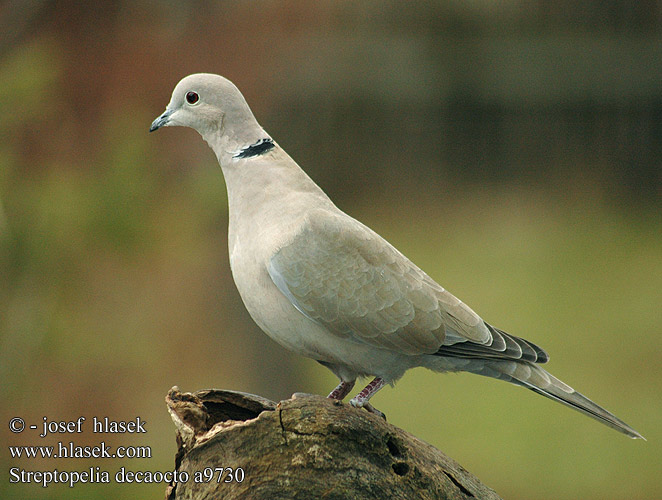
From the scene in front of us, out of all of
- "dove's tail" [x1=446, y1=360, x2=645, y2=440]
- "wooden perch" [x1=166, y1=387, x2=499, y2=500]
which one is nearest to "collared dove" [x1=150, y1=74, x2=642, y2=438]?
"dove's tail" [x1=446, y1=360, x2=645, y2=440]

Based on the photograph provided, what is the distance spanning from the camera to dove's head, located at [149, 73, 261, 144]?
1627 mm

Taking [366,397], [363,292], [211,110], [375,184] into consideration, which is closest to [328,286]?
[363,292]

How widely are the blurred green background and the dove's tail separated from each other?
1.26 m

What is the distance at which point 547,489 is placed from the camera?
3.37m

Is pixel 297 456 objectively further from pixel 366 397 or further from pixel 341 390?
pixel 341 390

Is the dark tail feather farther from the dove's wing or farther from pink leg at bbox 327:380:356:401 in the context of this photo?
pink leg at bbox 327:380:356:401

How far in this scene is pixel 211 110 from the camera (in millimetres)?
1629

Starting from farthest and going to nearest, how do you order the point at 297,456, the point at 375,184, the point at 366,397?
1. the point at 375,184
2. the point at 366,397
3. the point at 297,456

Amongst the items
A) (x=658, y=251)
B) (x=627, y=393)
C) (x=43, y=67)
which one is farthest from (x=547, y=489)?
(x=43, y=67)

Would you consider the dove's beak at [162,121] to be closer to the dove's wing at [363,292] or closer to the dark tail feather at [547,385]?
the dove's wing at [363,292]

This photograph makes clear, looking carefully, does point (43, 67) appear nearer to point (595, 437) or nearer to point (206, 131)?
point (206, 131)

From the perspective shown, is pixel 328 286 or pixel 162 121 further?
pixel 162 121

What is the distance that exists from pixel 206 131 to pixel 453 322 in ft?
2.31

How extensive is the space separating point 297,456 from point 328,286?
37 centimetres
